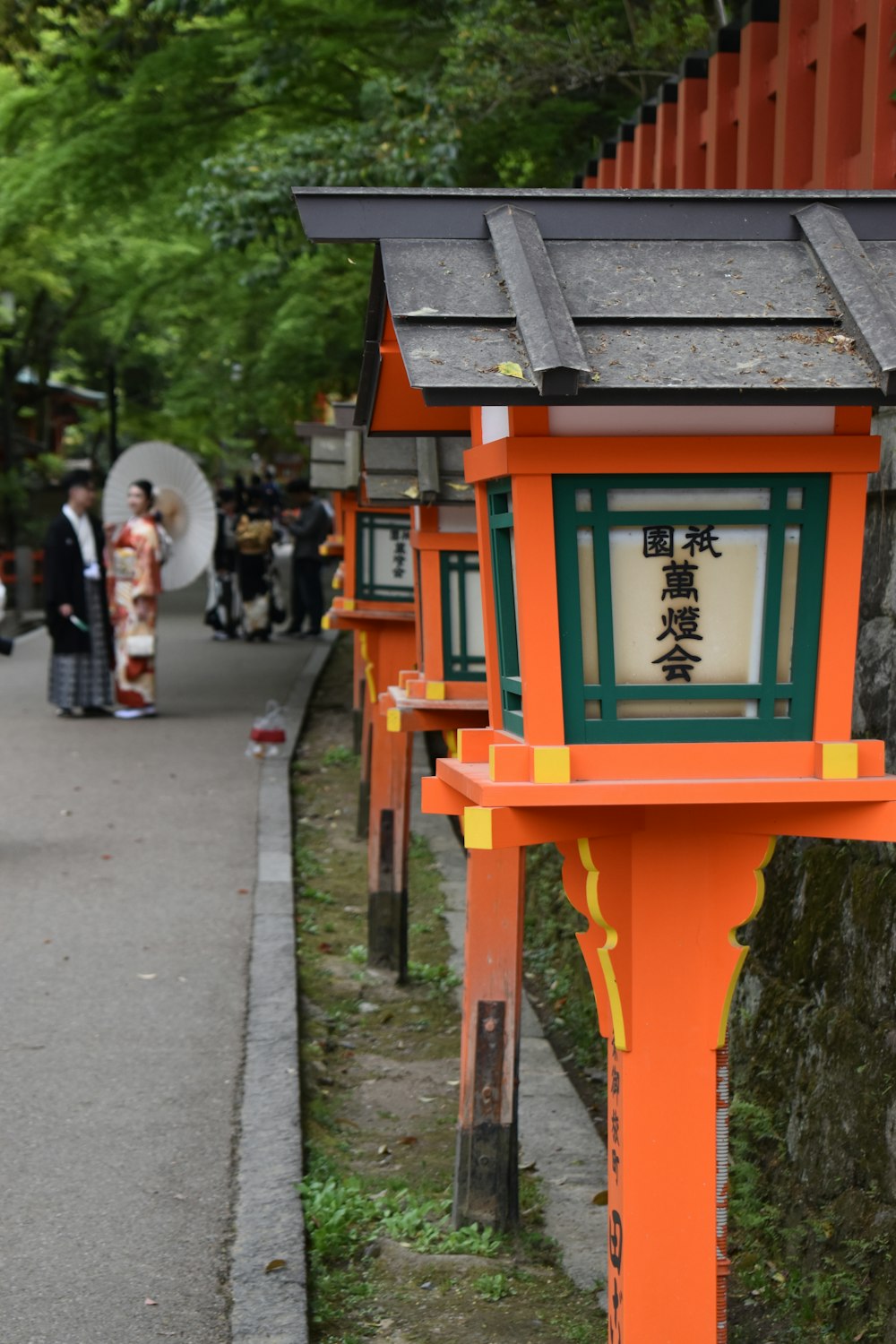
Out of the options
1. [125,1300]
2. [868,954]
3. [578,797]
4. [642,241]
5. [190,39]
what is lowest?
[125,1300]

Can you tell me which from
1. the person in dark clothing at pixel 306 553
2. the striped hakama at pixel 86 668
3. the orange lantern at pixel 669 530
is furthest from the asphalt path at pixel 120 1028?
the person in dark clothing at pixel 306 553

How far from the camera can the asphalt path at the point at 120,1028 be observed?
4.59 metres

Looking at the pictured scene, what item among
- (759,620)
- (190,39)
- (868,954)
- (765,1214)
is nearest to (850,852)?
(868,954)

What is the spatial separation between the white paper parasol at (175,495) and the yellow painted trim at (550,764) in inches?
540

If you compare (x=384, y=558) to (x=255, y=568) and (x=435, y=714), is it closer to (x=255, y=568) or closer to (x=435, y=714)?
(x=435, y=714)

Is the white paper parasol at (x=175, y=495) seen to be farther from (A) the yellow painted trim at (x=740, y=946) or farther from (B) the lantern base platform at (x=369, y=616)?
(A) the yellow painted trim at (x=740, y=946)

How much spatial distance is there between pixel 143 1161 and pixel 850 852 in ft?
8.86

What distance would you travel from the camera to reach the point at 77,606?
15.0 meters

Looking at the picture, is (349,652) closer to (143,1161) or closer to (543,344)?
(143,1161)

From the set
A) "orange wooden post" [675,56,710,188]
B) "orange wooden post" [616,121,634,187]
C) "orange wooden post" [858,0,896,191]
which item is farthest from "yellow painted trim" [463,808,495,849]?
"orange wooden post" [616,121,634,187]

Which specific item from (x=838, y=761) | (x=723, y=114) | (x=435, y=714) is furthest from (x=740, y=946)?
(x=723, y=114)

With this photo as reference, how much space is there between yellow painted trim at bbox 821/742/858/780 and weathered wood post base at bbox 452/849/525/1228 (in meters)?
2.26

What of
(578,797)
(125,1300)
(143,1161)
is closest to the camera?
(578,797)

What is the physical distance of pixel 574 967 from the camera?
25.9 ft
